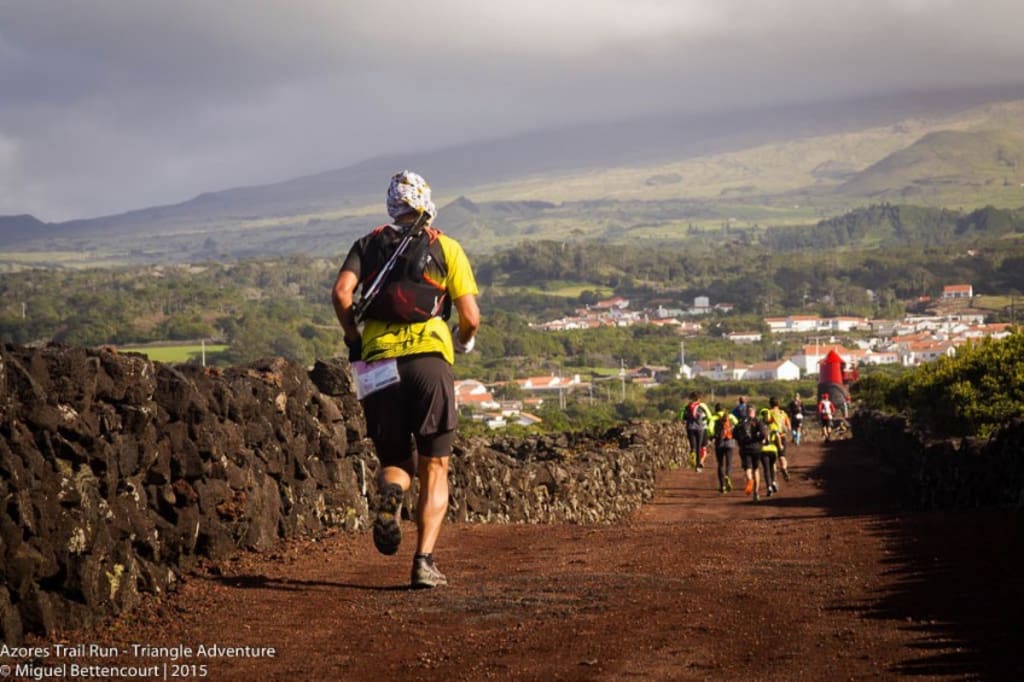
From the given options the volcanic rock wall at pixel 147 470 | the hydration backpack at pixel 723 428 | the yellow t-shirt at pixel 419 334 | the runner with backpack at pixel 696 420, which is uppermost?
the yellow t-shirt at pixel 419 334

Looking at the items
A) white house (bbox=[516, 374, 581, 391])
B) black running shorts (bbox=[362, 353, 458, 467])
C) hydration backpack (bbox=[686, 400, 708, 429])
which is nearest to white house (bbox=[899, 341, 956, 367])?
white house (bbox=[516, 374, 581, 391])

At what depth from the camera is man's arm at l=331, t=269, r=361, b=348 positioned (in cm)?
1030

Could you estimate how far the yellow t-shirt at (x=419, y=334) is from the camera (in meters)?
10.3

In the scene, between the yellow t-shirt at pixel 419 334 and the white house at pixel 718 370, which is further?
the white house at pixel 718 370

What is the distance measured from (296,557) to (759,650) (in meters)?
4.59

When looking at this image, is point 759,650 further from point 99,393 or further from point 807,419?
point 807,419

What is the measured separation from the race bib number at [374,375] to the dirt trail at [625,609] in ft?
4.16

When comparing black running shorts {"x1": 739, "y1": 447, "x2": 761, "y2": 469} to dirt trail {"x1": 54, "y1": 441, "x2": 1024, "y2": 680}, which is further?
Result: black running shorts {"x1": 739, "y1": 447, "x2": 761, "y2": 469}

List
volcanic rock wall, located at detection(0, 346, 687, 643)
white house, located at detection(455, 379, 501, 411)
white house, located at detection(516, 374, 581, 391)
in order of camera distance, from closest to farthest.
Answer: volcanic rock wall, located at detection(0, 346, 687, 643) < white house, located at detection(455, 379, 501, 411) < white house, located at detection(516, 374, 581, 391)

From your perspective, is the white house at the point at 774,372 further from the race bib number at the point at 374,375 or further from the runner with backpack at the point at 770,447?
the race bib number at the point at 374,375

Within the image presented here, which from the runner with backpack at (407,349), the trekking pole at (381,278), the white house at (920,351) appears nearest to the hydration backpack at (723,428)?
the runner with backpack at (407,349)

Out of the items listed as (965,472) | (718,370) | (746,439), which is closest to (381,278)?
(965,472)

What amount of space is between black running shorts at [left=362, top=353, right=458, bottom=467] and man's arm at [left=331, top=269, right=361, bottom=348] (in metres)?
0.37

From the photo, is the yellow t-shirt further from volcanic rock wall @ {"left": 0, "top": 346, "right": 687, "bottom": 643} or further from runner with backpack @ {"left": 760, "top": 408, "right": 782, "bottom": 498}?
runner with backpack @ {"left": 760, "top": 408, "right": 782, "bottom": 498}
